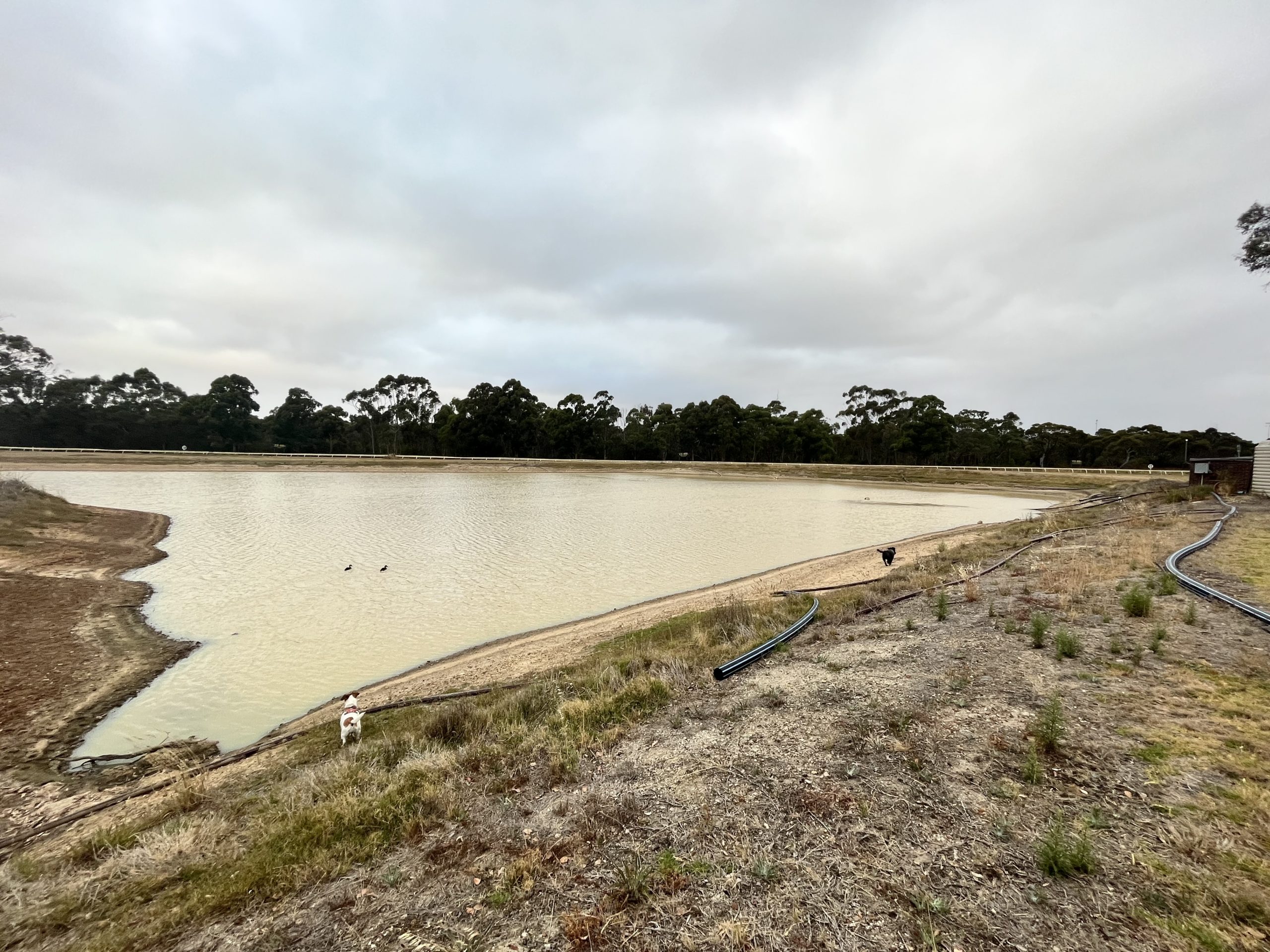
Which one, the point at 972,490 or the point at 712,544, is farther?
the point at 972,490

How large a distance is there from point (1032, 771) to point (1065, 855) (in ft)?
3.30

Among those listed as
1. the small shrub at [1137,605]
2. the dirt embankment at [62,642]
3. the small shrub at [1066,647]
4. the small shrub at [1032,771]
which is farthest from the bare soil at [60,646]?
the small shrub at [1137,605]

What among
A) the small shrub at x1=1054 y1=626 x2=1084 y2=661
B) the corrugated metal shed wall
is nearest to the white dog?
the small shrub at x1=1054 y1=626 x2=1084 y2=661

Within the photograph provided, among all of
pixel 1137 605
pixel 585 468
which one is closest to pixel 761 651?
pixel 1137 605

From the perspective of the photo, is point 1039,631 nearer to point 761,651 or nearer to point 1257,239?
point 761,651

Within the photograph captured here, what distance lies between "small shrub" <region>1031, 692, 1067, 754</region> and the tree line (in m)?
92.8

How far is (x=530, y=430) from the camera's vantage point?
96188mm

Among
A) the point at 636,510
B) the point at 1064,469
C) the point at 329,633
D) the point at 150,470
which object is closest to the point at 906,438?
the point at 1064,469

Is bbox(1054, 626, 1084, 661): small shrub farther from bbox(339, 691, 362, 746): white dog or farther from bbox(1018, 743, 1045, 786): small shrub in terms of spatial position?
bbox(339, 691, 362, 746): white dog

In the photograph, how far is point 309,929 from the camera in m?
3.05

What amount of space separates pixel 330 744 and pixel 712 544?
16119mm

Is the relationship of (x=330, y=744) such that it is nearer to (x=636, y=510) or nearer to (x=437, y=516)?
(x=437, y=516)

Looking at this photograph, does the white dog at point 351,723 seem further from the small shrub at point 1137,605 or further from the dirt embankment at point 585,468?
the dirt embankment at point 585,468

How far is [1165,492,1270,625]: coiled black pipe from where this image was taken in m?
6.91
